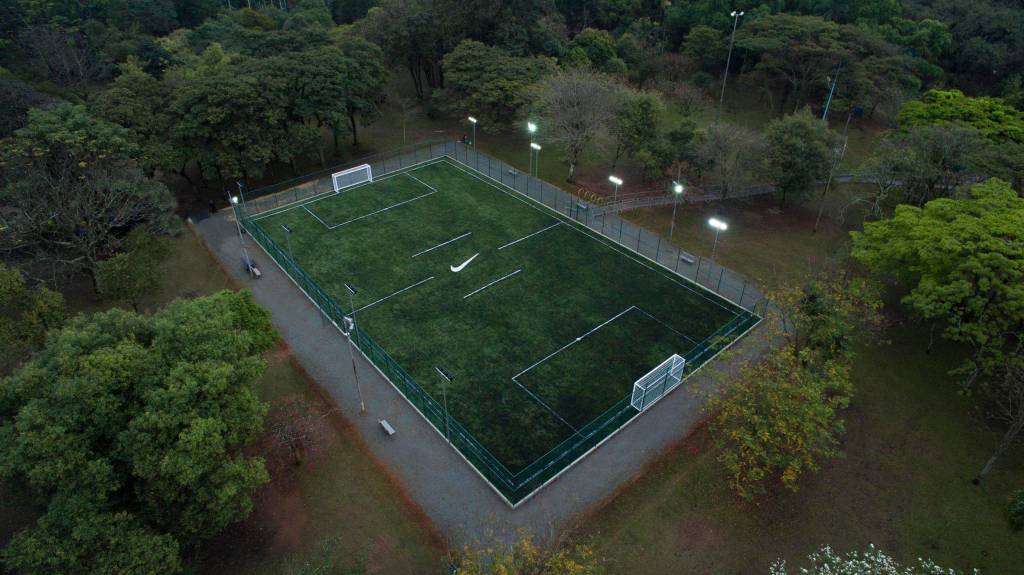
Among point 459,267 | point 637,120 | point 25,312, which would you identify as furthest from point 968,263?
point 25,312

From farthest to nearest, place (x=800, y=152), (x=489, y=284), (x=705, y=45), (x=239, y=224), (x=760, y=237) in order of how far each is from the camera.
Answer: (x=705, y=45) < (x=760, y=237) < (x=800, y=152) < (x=239, y=224) < (x=489, y=284)

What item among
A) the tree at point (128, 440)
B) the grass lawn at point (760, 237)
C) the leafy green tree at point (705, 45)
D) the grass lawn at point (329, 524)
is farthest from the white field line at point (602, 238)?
the leafy green tree at point (705, 45)

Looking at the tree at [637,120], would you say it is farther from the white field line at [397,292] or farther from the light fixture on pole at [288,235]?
the light fixture on pole at [288,235]

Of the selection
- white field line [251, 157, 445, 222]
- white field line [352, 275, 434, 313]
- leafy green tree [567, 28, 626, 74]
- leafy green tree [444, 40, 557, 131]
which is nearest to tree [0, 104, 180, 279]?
white field line [251, 157, 445, 222]

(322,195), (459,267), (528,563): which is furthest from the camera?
(322,195)

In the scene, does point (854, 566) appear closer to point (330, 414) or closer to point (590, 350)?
point (590, 350)

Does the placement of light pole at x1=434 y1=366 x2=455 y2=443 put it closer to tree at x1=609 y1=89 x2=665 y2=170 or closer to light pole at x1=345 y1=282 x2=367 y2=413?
light pole at x1=345 y1=282 x2=367 y2=413

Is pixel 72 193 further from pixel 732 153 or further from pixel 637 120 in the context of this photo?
pixel 732 153
